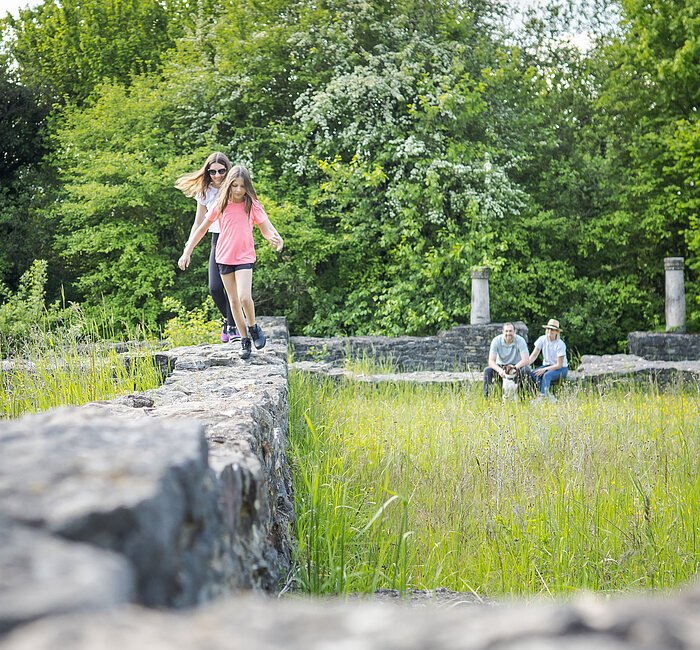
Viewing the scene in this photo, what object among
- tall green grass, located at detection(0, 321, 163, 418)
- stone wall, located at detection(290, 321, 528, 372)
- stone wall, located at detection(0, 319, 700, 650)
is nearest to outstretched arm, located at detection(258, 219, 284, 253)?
tall green grass, located at detection(0, 321, 163, 418)

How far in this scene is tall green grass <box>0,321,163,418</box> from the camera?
17.3 ft

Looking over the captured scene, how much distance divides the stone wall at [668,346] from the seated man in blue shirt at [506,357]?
19.2 feet

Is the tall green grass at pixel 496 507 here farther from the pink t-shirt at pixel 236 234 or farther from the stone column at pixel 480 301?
the stone column at pixel 480 301

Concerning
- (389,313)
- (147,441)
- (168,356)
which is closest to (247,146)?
(389,313)

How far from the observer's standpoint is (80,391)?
555 cm

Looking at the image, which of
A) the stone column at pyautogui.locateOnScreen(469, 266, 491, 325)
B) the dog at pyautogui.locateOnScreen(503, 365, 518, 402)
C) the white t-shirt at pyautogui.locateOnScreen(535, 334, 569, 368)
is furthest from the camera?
the stone column at pyautogui.locateOnScreen(469, 266, 491, 325)

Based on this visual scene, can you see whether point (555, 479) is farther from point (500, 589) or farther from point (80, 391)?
point (80, 391)

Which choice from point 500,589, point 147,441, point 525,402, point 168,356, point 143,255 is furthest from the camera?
point 143,255

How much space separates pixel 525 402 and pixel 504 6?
560 inches

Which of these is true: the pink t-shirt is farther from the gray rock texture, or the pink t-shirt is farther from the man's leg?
the man's leg

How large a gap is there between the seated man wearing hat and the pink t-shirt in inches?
245

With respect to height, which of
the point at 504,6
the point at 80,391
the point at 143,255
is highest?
the point at 504,6

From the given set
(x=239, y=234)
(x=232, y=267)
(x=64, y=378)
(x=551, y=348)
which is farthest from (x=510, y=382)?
(x=64, y=378)

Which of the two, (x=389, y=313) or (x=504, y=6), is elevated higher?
(x=504, y=6)
